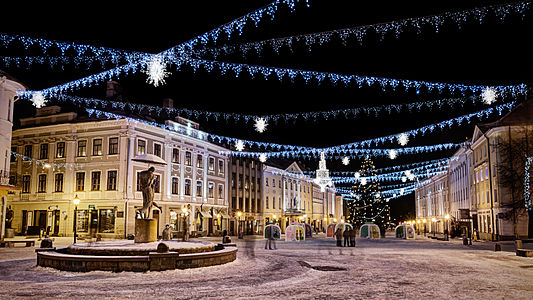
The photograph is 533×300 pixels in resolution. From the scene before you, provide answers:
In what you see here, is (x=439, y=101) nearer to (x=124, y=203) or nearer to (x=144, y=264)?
(x=144, y=264)

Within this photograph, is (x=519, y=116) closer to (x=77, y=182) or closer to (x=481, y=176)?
(x=481, y=176)

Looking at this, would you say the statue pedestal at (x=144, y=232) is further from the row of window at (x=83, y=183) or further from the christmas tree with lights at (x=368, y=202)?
the christmas tree with lights at (x=368, y=202)

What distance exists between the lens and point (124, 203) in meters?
39.1

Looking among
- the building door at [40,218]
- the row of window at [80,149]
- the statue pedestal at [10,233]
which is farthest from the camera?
the building door at [40,218]

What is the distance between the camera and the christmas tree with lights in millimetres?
74312

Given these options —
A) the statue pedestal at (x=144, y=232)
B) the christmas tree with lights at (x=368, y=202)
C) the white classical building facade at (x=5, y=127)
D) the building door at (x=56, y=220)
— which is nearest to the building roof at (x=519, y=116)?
the christmas tree with lights at (x=368, y=202)

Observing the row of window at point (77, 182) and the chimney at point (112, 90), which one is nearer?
the row of window at point (77, 182)

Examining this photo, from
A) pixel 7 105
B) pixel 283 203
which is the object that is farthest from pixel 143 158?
pixel 283 203

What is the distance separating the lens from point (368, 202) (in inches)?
2963

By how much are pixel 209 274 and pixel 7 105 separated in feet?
82.5

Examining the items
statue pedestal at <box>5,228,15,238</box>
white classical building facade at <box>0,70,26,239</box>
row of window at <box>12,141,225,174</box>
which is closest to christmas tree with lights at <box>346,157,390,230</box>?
row of window at <box>12,141,225,174</box>

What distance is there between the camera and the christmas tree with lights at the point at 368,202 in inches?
2926

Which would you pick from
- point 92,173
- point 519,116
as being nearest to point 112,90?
point 92,173

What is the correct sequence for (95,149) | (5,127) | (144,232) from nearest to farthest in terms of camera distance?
(144,232)
(5,127)
(95,149)
